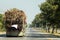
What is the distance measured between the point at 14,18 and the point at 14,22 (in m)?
1.38

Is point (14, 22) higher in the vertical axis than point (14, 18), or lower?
lower

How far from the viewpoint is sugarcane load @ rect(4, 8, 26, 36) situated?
145 feet

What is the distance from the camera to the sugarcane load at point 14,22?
145 ft

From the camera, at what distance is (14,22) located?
44312 millimetres

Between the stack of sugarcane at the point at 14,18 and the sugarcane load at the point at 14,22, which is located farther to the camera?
the stack of sugarcane at the point at 14,18

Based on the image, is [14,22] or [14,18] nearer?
[14,22]

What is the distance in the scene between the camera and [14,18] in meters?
45.5

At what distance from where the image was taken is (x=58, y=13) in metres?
48.4

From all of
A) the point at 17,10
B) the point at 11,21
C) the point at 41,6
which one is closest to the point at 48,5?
the point at 41,6

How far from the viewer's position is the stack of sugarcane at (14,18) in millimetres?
44456

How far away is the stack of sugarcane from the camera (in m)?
44.5

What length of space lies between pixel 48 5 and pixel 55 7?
277 inches

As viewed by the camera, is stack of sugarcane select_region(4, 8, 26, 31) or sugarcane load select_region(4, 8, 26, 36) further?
stack of sugarcane select_region(4, 8, 26, 31)

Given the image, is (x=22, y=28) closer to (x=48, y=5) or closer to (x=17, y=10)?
→ (x=17, y=10)
